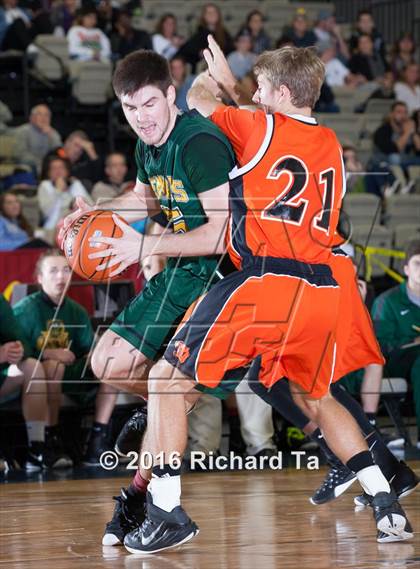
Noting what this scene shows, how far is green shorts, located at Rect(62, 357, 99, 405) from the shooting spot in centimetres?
711

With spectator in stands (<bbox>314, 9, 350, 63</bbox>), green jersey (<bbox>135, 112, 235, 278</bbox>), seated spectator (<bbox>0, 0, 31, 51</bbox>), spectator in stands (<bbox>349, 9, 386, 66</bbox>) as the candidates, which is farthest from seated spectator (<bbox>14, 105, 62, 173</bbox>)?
green jersey (<bbox>135, 112, 235, 278</bbox>)

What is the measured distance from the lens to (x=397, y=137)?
43.2ft

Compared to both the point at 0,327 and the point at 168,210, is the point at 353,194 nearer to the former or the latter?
the point at 0,327

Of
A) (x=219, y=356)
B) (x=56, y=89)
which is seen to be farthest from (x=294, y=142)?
(x=56, y=89)

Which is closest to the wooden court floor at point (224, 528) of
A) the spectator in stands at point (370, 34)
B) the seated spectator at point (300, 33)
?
the seated spectator at point (300, 33)

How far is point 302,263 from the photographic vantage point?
4133 millimetres

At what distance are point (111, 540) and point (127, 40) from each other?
9.36m

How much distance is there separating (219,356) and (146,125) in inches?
35.0

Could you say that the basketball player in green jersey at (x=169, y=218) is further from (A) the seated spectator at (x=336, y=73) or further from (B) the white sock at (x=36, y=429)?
(A) the seated spectator at (x=336, y=73)

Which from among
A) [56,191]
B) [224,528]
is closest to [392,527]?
[224,528]

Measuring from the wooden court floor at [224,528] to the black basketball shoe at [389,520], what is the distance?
5 cm

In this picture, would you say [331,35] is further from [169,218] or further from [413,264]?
[169,218]

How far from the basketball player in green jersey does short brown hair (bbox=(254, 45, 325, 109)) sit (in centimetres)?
31

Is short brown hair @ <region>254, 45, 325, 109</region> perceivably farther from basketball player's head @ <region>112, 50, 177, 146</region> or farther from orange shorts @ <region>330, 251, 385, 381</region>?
orange shorts @ <region>330, 251, 385, 381</region>
